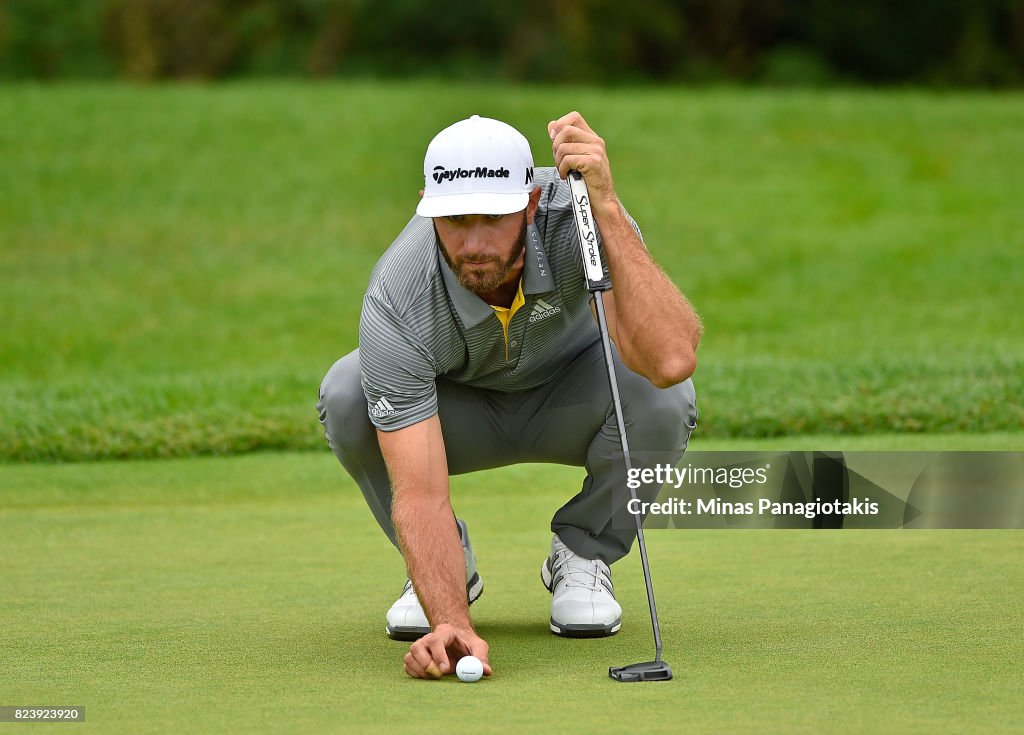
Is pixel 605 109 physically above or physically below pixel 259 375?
above

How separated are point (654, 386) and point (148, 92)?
Answer: 13612mm

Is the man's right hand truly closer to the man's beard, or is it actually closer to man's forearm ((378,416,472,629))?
man's forearm ((378,416,472,629))

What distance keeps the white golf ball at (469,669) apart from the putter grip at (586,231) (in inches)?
35.7

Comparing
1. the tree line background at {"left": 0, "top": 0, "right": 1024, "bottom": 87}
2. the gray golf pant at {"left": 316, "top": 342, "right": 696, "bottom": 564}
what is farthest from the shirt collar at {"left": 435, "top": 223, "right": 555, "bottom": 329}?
the tree line background at {"left": 0, "top": 0, "right": 1024, "bottom": 87}

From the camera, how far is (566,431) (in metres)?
4.11

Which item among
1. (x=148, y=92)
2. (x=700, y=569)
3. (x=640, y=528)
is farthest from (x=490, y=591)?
(x=148, y=92)

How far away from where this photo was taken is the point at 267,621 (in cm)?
382

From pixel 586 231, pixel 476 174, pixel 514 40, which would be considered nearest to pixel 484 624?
pixel 586 231

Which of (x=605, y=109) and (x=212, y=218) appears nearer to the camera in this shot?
(x=212, y=218)

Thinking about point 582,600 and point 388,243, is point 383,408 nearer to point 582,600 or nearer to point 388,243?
point 582,600

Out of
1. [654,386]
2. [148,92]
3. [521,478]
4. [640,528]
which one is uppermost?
[148,92]

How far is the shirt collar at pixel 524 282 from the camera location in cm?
357

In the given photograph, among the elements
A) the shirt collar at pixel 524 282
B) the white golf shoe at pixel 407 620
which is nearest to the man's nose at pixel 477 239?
the shirt collar at pixel 524 282

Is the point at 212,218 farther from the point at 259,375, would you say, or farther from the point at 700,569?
the point at 700,569
